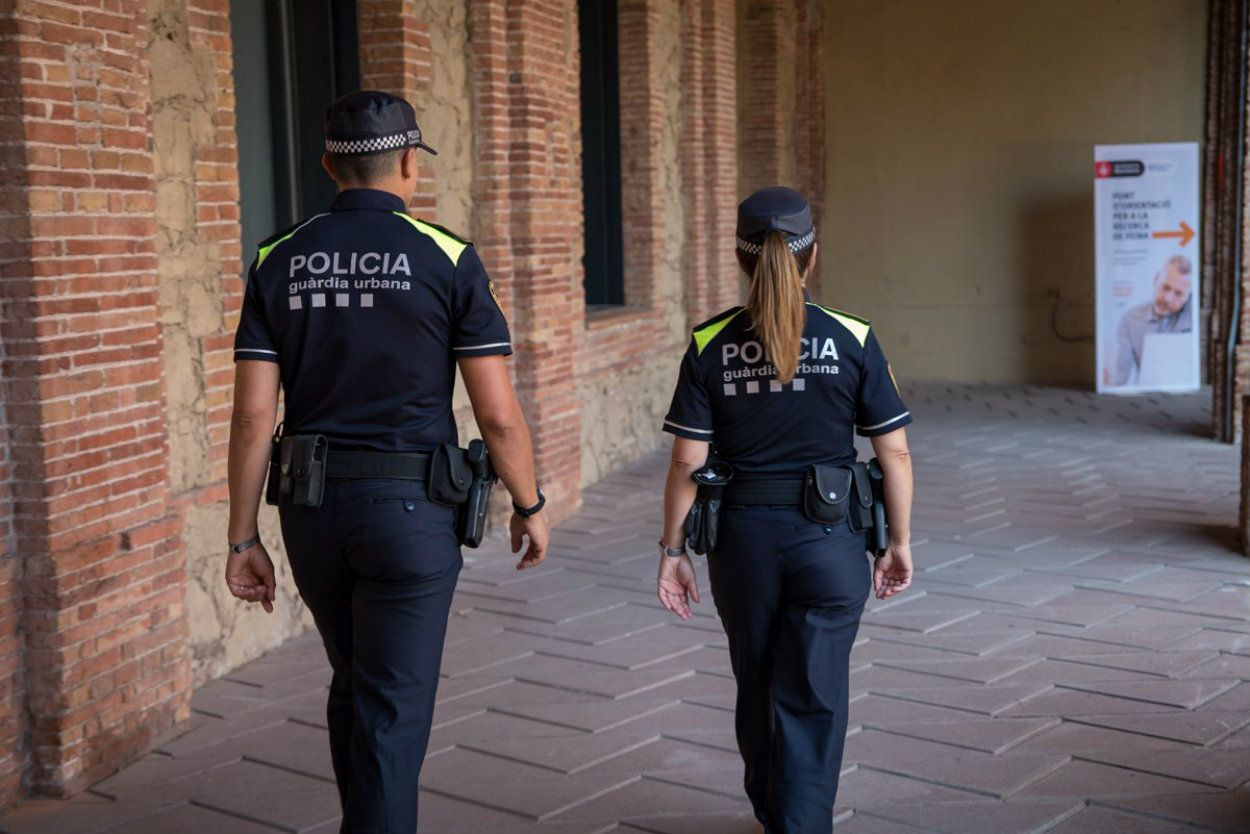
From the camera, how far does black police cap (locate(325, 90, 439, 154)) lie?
3000mm

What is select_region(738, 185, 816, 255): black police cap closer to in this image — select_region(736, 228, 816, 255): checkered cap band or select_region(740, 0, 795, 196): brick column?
Result: select_region(736, 228, 816, 255): checkered cap band

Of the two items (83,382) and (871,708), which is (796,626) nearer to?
(871,708)

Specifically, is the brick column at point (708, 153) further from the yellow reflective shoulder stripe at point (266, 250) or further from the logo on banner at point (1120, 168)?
the yellow reflective shoulder stripe at point (266, 250)

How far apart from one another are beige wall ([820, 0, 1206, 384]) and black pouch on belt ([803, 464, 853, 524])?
1113 centimetres

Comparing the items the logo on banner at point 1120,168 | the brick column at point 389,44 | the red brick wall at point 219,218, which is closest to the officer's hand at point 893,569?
the red brick wall at point 219,218

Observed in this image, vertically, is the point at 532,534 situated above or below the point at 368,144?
below

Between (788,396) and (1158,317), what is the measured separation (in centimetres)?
1038

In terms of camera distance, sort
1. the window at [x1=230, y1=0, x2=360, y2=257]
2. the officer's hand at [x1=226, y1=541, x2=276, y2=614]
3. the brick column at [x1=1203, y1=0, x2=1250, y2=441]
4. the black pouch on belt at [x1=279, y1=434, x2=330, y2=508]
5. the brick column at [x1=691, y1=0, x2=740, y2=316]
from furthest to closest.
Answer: the brick column at [x1=691, y1=0, x2=740, y2=316] < the brick column at [x1=1203, y1=0, x2=1250, y2=441] < the window at [x1=230, y1=0, x2=360, y2=257] < the officer's hand at [x1=226, y1=541, x2=276, y2=614] < the black pouch on belt at [x1=279, y1=434, x2=330, y2=508]

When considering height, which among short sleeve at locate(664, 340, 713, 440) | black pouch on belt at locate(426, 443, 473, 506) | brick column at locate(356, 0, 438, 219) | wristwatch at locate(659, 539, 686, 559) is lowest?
wristwatch at locate(659, 539, 686, 559)

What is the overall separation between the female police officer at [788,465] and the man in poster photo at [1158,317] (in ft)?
32.9

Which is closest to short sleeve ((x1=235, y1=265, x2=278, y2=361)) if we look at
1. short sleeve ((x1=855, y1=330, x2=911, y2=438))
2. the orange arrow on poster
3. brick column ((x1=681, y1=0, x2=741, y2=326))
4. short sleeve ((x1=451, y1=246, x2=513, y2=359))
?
short sleeve ((x1=451, y1=246, x2=513, y2=359))

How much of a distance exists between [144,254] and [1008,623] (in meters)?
3.58

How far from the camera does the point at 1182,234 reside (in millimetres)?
12477

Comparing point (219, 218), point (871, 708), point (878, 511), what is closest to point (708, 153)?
point (219, 218)
